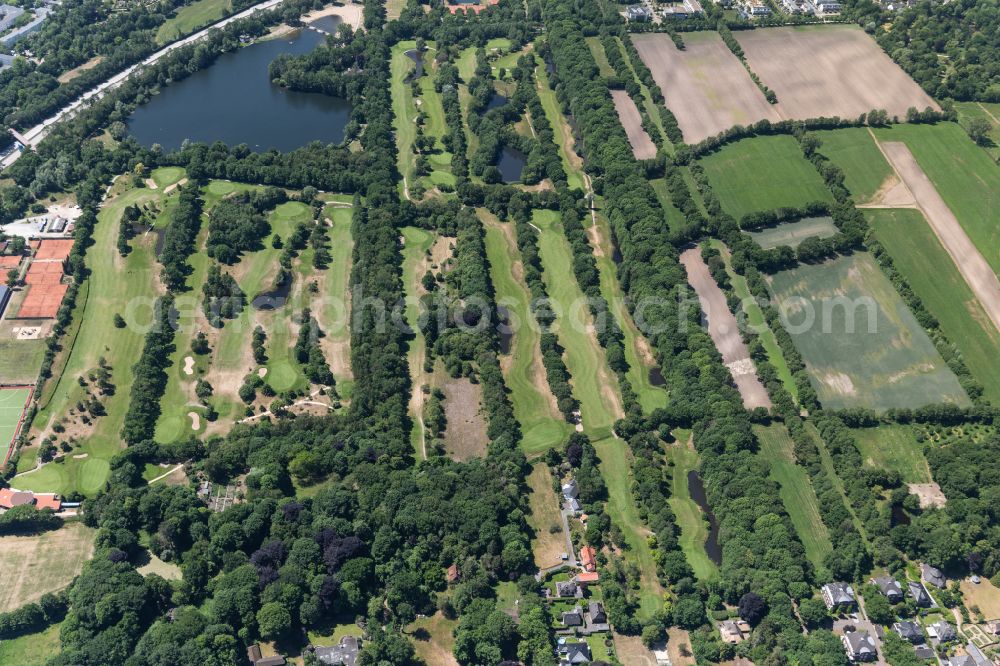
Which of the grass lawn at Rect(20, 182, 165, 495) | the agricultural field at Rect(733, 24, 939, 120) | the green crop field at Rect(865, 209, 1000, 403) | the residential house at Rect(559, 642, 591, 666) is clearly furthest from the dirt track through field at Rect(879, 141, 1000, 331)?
the grass lawn at Rect(20, 182, 165, 495)

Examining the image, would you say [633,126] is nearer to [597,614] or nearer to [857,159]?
[857,159]

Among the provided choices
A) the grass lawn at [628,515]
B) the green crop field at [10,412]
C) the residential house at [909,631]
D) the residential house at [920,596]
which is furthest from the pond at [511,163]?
the residential house at [909,631]

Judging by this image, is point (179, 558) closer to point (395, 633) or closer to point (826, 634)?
point (395, 633)

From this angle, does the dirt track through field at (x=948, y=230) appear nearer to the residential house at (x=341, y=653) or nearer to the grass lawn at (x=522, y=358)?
the grass lawn at (x=522, y=358)

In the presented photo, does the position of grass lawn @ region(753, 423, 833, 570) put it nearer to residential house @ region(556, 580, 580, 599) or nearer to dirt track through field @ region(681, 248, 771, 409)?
dirt track through field @ region(681, 248, 771, 409)

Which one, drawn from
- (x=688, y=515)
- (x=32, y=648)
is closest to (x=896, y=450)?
(x=688, y=515)
